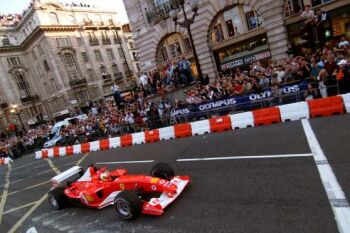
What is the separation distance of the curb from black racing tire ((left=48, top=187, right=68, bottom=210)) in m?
6.81

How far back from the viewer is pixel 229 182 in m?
7.57

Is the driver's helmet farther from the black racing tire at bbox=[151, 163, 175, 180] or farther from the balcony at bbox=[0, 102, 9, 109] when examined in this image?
the balcony at bbox=[0, 102, 9, 109]

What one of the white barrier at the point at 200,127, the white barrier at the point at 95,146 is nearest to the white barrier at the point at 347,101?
the white barrier at the point at 200,127

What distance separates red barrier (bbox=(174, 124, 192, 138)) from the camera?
14.8 metres

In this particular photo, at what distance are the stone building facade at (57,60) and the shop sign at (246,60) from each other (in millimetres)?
29480

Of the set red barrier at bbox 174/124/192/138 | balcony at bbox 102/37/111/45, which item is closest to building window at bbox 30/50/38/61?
balcony at bbox 102/37/111/45

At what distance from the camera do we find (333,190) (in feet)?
19.1

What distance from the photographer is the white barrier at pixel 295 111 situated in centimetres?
1161

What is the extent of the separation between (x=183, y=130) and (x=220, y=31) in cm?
1189

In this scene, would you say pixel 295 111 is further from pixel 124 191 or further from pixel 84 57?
pixel 84 57

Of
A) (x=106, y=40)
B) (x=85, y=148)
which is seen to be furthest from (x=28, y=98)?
(x=85, y=148)

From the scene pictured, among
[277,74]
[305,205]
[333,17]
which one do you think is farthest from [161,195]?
[333,17]

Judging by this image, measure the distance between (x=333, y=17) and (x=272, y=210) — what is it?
1650 centimetres

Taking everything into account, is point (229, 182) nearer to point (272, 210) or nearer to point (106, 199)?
point (272, 210)
